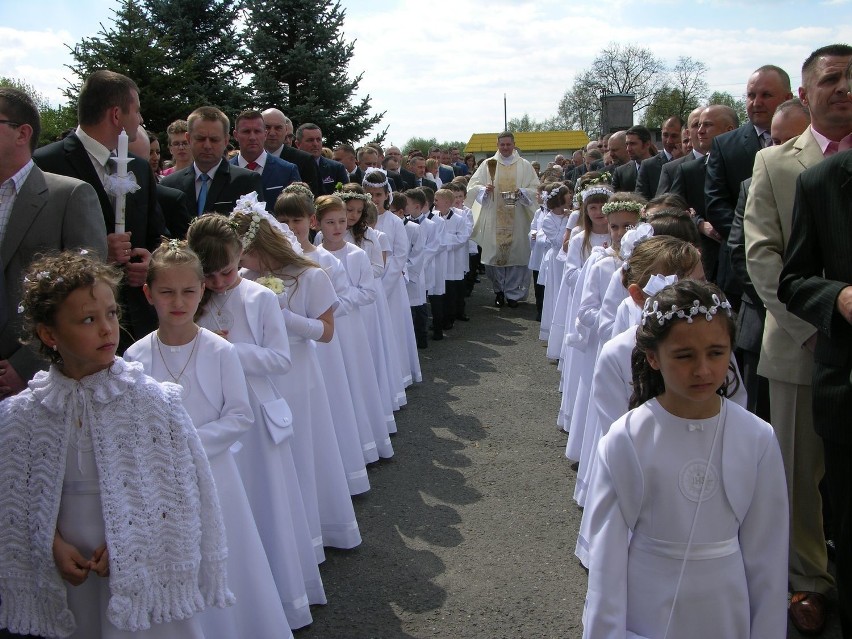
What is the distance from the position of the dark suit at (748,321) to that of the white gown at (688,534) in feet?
7.56

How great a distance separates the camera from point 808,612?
13.3 feet

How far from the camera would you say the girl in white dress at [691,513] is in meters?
2.66

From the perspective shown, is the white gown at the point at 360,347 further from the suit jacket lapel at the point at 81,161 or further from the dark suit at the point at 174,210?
the suit jacket lapel at the point at 81,161

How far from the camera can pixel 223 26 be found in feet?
69.3

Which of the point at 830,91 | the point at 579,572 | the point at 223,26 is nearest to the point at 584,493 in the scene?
the point at 579,572

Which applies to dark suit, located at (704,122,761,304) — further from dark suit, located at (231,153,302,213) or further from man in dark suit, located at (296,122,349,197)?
man in dark suit, located at (296,122,349,197)

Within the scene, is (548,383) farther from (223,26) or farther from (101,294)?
(223,26)

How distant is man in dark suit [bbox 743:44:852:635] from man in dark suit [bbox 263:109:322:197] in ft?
17.5

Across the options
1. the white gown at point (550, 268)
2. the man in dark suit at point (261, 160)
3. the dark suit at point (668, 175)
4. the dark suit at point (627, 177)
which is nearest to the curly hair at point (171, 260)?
the man in dark suit at point (261, 160)

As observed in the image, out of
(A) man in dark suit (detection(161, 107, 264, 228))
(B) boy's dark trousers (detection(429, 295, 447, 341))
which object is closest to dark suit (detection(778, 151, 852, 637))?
(A) man in dark suit (detection(161, 107, 264, 228))

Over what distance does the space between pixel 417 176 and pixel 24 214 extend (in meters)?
14.4

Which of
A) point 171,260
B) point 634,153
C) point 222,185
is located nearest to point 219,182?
point 222,185

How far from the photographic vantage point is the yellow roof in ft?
162

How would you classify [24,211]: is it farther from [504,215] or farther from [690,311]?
[504,215]
